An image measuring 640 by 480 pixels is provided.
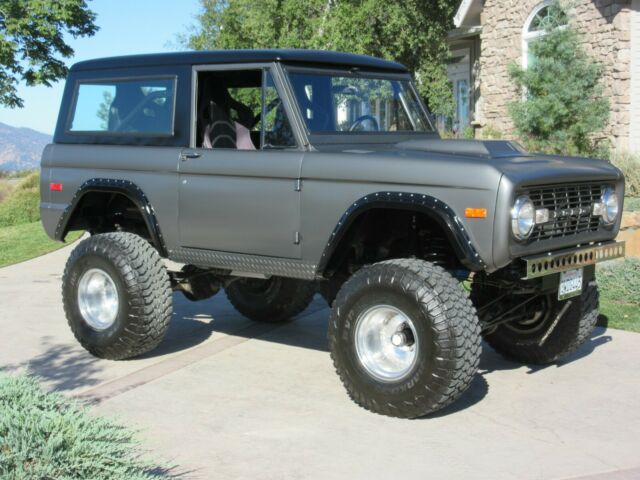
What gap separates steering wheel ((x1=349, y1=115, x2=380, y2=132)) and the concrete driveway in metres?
1.72

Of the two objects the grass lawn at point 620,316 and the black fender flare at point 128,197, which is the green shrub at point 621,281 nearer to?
the grass lawn at point 620,316

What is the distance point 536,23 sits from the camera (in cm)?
1797

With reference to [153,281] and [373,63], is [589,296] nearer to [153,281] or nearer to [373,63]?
[373,63]

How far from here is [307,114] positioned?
5.85 meters

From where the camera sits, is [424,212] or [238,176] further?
[238,176]

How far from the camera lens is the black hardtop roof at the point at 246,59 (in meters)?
5.93

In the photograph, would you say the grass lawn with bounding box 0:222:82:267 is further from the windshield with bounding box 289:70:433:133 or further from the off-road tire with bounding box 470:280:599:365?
the off-road tire with bounding box 470:280:599:365

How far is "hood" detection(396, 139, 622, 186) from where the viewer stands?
4918mm

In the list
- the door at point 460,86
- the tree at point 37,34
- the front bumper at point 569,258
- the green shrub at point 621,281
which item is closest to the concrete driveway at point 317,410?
the front bumper at point 569,258

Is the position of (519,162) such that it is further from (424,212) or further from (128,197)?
(128,197)

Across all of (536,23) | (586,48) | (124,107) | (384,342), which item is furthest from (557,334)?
(536,23)

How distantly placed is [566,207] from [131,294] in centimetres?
300

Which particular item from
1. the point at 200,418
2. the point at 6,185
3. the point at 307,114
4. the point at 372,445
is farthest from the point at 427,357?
the point at 6,185

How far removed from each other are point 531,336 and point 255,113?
105 inches
